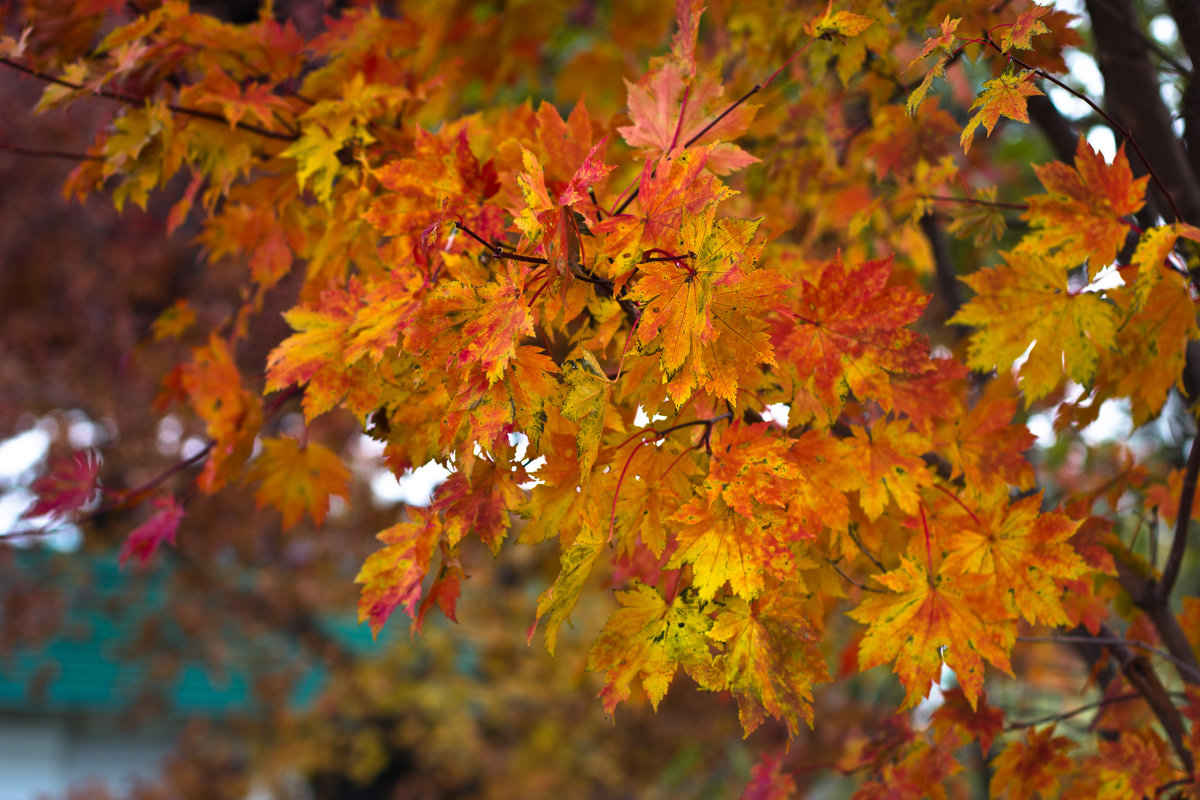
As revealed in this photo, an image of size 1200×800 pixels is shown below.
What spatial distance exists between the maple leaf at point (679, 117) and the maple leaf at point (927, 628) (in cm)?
70

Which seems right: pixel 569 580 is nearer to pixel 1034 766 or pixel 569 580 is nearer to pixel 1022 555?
pixel 1022 555

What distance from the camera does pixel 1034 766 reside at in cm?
161

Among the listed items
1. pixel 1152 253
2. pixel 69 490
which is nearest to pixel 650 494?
pixel 1152 253

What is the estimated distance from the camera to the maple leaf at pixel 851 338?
46.8 inches

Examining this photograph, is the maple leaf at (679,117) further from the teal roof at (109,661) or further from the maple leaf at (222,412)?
the teal roof at (109,661)

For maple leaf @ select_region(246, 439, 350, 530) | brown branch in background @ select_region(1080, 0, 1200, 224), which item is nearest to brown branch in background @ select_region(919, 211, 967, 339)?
brown branch in background @ select_region(1080, 0, 1200, 224)

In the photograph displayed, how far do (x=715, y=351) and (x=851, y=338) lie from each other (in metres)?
Result: 0.28

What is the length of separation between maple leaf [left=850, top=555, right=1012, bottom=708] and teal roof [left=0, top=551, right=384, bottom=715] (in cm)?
543

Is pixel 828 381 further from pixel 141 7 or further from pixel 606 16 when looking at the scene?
pixel 606 16

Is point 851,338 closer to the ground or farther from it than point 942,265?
farther from it

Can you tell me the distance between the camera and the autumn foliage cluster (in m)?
1.07

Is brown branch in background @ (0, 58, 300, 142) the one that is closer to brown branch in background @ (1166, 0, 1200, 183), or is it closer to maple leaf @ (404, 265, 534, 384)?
maple leaf @ (404, 265, 534, 384)

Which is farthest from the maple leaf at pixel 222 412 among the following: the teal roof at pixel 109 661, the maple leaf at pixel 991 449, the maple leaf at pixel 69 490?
the teal roof at pixel 109 661

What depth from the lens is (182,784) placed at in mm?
5684
